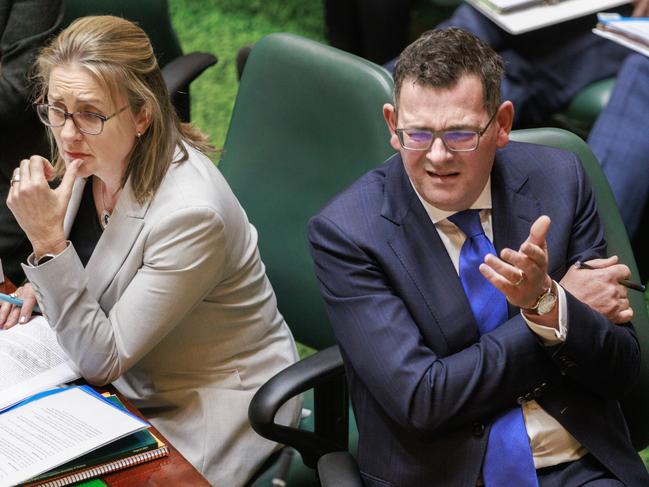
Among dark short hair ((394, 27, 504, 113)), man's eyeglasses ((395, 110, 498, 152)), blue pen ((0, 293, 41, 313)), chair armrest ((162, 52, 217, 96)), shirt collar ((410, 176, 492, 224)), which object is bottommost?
blue pen ((0, 293, 41, 313))

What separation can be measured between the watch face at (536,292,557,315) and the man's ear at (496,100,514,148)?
309 mm

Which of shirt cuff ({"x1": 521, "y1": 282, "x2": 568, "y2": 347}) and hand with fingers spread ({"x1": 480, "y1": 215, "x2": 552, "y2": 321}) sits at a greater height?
hand with fingers spread ({"x1": 480, "y1": 215, "x2": 552, "y2": 321})

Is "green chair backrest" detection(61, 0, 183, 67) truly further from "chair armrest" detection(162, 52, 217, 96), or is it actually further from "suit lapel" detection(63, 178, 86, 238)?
"suit lapel" detection(63, 178, 86, 238)

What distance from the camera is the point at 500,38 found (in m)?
3.78

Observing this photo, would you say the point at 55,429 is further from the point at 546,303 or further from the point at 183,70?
the point at 183,70

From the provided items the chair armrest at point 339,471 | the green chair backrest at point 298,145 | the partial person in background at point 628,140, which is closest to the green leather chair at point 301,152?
A: the green chair backrest at point 298,145

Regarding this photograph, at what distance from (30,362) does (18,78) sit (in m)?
1.16

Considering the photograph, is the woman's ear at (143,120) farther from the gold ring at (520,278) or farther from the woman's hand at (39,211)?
the gold ring at (520,278)

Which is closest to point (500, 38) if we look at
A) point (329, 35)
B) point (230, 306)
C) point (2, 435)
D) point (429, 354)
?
point (329, 35)

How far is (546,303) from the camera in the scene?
1844mm

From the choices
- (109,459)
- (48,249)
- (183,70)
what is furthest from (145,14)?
(109,459)

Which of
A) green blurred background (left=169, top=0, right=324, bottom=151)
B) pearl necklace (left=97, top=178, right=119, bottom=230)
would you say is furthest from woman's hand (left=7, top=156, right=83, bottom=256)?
green blurred background (left=169, top=0, right=324, bottom=151)

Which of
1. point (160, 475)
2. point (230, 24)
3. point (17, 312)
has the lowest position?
point (230, 24)

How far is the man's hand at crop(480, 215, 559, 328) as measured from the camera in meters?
1.75
